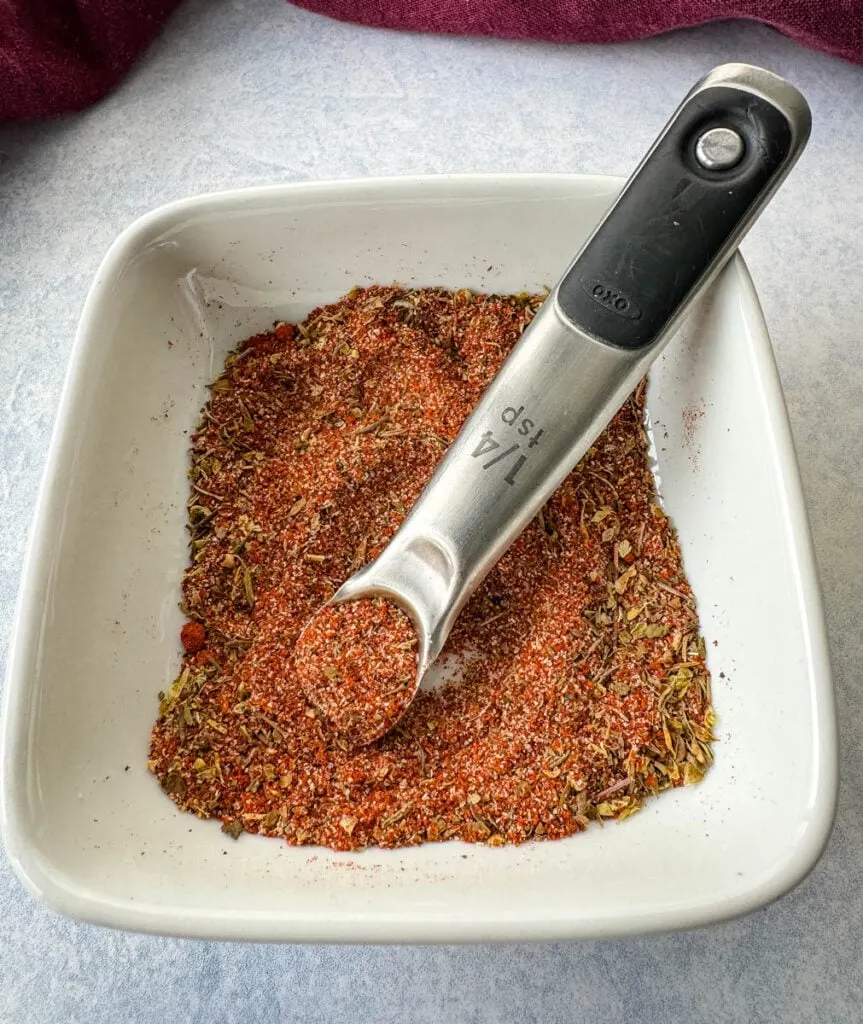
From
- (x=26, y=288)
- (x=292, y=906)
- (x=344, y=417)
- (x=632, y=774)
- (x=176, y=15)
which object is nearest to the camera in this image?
(x=292, y=906)

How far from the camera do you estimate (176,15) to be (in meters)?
1.39

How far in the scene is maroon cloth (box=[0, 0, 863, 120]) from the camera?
1.22 m

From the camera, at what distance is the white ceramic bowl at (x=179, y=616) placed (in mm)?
751

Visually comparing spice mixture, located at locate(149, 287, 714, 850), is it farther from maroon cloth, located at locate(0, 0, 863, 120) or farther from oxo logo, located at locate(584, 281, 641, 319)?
maroon cloth, located at locate(0, 0, 863, 120)

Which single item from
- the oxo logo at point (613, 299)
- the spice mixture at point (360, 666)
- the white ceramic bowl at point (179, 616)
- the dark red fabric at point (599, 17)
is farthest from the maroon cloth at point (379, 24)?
the spice mixture at point (360, 666)

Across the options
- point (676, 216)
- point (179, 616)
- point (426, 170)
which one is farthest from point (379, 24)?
point (179, 616)

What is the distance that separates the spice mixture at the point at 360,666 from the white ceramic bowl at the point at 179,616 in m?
0.12

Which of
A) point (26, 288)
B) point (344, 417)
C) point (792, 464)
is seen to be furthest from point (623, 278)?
point (26, 288)

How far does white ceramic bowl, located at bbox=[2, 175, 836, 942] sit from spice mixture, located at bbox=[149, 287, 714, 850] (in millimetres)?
24

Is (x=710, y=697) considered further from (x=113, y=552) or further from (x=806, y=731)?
(x=113, y=552)

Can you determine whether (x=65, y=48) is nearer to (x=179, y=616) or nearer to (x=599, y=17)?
(x=599, y=17)

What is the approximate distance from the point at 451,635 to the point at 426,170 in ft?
→ 2.26

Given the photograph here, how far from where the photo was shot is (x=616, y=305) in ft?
2.64

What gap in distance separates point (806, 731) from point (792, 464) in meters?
0.22
